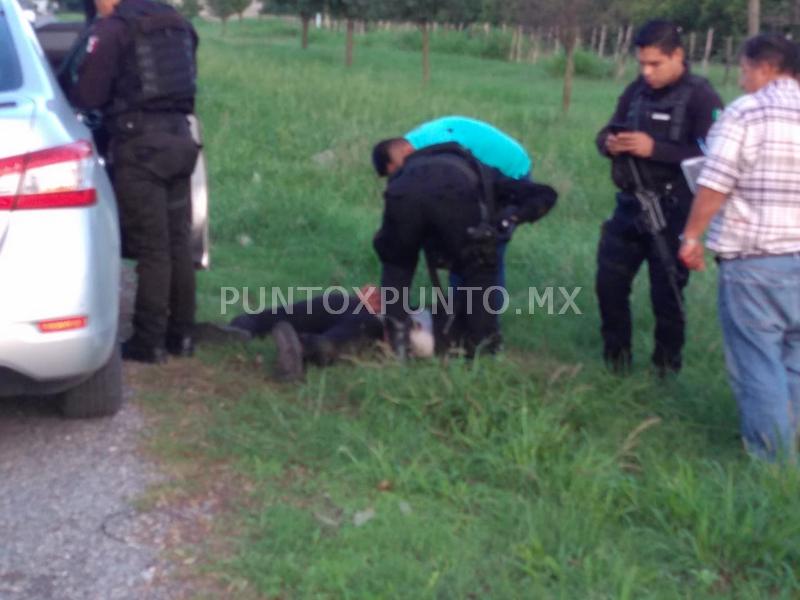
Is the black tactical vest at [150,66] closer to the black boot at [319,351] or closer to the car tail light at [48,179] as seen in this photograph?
the car tail light at [48,179]

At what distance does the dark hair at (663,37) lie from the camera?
16.5 feet

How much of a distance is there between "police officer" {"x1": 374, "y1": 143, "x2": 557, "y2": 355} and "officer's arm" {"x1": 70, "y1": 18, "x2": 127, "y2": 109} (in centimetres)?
119

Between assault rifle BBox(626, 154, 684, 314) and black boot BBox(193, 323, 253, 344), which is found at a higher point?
assault rifle BBox(626, 154, 684, 314)

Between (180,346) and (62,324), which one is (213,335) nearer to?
(180,346)

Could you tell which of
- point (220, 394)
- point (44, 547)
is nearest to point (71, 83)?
point (220, 394)

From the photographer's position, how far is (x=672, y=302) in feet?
17.5

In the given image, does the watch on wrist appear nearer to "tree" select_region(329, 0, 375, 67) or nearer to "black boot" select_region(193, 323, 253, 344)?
"black boot" select_region(193, 323, 253, 344)

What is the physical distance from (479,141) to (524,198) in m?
0.38

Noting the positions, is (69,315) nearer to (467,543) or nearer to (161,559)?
(161,559)

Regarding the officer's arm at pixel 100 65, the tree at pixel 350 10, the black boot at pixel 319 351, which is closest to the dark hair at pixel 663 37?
the black boot at pixel 319 351

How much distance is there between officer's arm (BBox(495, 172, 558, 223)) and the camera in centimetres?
520

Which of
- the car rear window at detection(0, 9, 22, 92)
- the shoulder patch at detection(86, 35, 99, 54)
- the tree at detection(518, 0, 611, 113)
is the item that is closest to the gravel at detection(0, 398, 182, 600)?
the car rear window at detection(0, 9, 22, 92)

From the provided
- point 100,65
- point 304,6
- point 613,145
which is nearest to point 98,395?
point 100,65

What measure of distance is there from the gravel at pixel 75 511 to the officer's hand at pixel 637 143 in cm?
222
